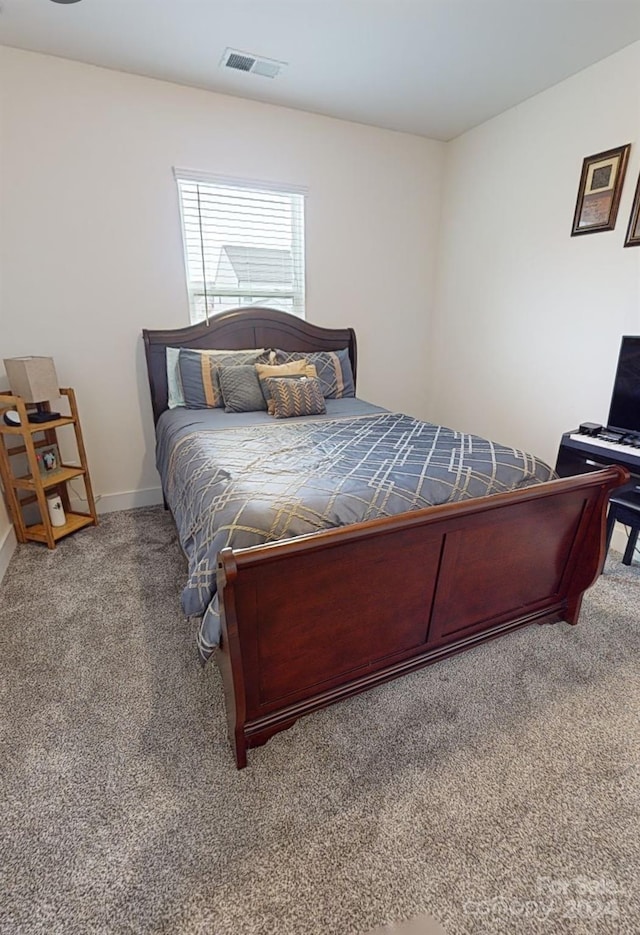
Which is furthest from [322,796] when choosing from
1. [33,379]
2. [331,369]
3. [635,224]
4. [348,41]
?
[348,41]

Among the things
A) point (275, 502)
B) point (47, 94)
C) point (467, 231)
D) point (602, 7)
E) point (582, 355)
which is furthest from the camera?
point (467, 231)

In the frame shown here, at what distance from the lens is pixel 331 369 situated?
10.4ft

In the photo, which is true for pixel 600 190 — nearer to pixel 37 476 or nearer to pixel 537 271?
pixel 537 271

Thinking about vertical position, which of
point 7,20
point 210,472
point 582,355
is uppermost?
point 7,20

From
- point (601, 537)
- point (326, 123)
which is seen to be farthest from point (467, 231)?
point (601, 537)

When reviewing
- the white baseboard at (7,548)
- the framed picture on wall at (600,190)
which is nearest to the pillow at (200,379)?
the white baseboard at (7,548)

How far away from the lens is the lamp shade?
2379 millimetres

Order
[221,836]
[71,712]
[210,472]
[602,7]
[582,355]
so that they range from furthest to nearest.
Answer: [582,355], [602,7], [210,472], [71,712], [221,836]

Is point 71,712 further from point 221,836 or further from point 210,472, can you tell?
point 210,472

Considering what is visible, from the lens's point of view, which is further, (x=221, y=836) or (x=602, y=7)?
(x=602, y=7)

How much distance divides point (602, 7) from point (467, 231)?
1507 millimetres

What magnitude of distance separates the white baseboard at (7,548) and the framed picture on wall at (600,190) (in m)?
3.90

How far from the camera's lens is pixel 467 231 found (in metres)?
3.47

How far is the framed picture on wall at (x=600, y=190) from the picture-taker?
2.39 m
